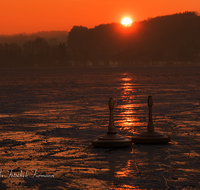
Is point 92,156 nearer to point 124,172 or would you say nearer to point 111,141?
point 111,141

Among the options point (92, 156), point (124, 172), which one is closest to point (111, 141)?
point (92, 156)

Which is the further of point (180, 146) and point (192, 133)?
point (192, 133)

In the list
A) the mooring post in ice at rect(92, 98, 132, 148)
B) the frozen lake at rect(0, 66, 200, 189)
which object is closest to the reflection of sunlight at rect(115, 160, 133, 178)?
the frozen lake at rect(0, 66, 200, 189)

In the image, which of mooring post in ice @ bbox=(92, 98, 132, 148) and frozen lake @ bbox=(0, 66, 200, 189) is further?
mooring post in ice @ bbox=(92, 98, 132, 148)

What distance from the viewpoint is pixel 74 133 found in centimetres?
1233

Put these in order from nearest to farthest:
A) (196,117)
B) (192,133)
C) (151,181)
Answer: (151,181), (192,133), (196,117)

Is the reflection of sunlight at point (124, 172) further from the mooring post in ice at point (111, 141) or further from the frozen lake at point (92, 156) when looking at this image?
the mooring post in ice at point (111, 141)

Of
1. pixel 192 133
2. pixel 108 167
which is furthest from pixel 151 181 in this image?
pixel 192 133

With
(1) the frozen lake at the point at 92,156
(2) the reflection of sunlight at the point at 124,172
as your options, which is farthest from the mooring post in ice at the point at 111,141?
(2) the reflection of sunlight at the point at 124,172

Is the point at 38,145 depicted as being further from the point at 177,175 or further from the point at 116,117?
the point at 116,117

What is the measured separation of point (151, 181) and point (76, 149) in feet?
10.6

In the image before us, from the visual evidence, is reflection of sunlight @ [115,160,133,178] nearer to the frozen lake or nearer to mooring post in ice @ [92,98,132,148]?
the frozen lake

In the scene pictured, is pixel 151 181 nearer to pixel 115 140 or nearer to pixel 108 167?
pixel 108 167

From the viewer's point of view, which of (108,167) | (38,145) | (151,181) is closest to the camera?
(151,181)
